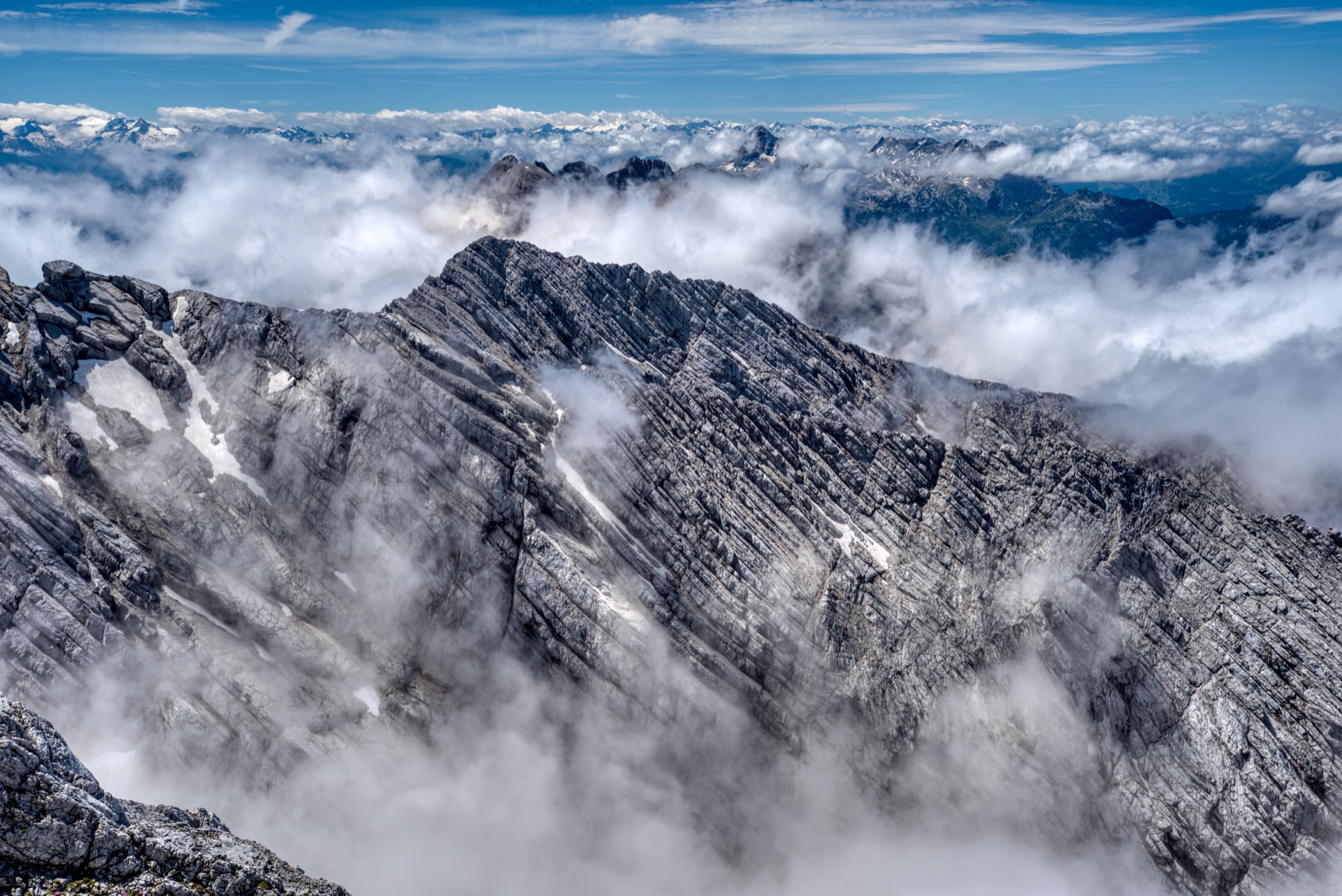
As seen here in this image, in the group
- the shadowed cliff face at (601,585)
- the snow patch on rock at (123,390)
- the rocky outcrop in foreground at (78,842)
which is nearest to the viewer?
the rocky outcrop in foreground at (78,842)

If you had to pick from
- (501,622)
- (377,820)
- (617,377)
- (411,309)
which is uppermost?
(411,309)

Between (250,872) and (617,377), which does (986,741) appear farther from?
(250,872)

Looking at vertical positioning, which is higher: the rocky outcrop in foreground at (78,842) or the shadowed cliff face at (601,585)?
the rocky outcrop in foreground at (78,842)

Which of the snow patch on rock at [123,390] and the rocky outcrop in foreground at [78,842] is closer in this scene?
the rocky outcrop in foreground at [78,842]

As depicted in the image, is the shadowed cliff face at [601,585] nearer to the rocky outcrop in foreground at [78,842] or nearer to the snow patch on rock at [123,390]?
the snow patch on rock at [123,390]

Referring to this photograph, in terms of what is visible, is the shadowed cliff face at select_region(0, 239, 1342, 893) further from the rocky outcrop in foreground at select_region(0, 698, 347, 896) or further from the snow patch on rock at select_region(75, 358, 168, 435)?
the rocky outcrop in foreground at select_region(0, 698, 347, 896)

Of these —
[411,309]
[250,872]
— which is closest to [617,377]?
[411,309]

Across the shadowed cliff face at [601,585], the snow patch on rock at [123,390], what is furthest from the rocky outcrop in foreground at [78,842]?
the snow patch on rock at [123,390]

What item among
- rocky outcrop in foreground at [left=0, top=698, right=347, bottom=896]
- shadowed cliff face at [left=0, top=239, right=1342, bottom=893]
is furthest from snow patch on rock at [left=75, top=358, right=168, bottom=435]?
rocky outcrop in foreground at [left=0, top=698, right=347, bottom=896]
